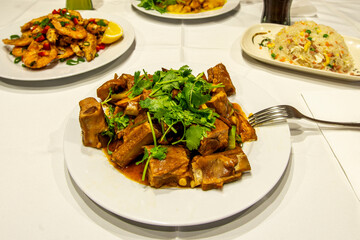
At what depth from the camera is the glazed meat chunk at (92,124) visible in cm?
178

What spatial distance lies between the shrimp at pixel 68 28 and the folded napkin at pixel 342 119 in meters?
2.47

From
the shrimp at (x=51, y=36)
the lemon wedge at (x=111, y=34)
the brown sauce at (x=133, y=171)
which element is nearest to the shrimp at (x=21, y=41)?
the shrimp at (x=51, y=36)

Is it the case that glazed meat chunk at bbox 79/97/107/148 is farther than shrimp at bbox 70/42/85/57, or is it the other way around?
shrimp at bbox 70/42/85/57

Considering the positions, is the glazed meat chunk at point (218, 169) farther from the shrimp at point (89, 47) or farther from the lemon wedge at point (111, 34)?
the lemon wedge at point (111, 34)

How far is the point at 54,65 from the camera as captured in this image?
9.40 feet

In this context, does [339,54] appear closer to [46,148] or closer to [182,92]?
[182,92]

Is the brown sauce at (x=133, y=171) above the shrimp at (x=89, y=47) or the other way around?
the other way around

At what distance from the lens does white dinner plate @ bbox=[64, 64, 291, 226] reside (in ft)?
4.72

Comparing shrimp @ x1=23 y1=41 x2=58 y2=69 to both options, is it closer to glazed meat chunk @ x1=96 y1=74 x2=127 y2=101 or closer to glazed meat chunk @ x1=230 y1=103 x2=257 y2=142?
glazed meat chunk @ x1=96 y1=74 x2=127 y2=101

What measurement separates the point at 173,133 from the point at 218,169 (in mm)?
452

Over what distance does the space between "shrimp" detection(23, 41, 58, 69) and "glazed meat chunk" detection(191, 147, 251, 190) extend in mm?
1997

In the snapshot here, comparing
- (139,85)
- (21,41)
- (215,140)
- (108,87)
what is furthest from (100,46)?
(215,140)

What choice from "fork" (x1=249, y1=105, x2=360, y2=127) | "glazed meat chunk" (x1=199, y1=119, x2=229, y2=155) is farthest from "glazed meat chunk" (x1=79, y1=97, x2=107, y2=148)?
"fork" (x1=249, y1=105, x2=360, y2=127)

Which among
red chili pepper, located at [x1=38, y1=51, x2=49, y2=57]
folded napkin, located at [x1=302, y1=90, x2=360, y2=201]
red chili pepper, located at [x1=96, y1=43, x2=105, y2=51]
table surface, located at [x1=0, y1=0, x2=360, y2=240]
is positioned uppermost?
red chili pepper, located at [x1=38, y1=51, x2=49, y2=57]
